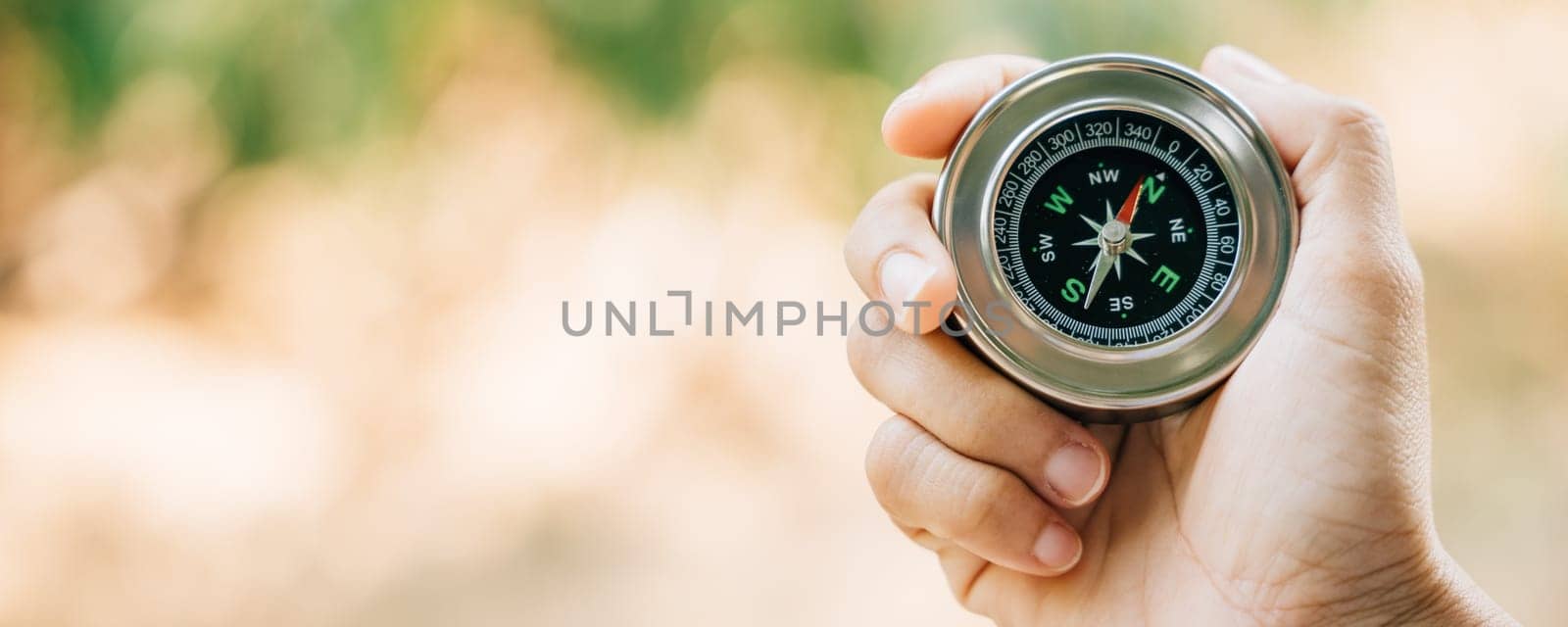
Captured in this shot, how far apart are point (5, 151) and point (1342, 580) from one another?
3.22m

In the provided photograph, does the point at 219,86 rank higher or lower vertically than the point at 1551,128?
higher

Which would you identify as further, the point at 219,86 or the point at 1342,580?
the point at 219,86

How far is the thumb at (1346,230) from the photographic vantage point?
123 cm

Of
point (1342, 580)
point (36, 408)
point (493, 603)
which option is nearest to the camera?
point (1342, 580)

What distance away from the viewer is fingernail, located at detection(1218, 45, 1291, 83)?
4.59 feet

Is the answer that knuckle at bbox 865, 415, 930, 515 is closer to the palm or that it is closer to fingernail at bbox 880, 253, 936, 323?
fingernail at bbox 880, 253, 936, 323

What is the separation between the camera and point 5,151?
2.95 m

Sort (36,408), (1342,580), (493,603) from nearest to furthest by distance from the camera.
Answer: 1. (1342,580)
2. (493,603)
3. (36,408)

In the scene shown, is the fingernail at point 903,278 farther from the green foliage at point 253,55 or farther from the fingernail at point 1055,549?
the green foliage at point 253,55

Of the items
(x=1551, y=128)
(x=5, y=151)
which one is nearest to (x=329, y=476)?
(x=5, y=151)

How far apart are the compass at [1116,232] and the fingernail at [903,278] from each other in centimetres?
6

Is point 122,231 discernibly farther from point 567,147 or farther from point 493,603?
point 493,603

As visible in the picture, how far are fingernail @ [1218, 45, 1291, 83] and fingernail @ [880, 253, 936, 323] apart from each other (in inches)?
19.9

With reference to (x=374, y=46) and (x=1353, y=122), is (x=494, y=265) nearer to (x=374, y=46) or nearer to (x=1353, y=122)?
(x=374, y=46)
